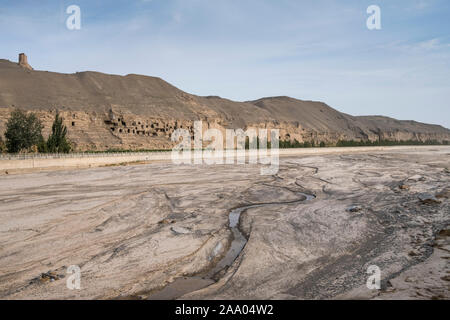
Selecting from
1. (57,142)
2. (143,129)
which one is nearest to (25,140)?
(57,142)

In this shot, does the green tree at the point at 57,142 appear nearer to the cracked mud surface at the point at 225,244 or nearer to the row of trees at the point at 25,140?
the row of trees at the point at 25,140

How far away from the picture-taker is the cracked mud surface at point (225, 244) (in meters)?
6.80

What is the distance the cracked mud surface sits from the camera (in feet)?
22.3

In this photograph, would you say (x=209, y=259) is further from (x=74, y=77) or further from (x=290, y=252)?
(x=74, y=77)

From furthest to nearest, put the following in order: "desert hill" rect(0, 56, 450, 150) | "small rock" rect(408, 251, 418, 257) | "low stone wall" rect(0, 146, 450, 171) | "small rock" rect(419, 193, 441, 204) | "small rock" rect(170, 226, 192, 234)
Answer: "desert hill" rect(0, 56, 450, 150)
"low stone wall" rect(0, 146, 450, 171)
"small rock" rect(419, 193, 441, 204)
"small rock" rect(170, 226, 192, 234)
"small rock" rect(408, 251, 418, 257)

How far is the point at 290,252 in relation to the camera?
916cm

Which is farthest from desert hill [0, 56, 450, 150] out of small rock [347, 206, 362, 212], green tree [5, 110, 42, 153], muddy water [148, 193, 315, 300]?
muddy water [148, 193, 315, 300]

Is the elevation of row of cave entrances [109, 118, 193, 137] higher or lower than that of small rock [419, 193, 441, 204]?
higher

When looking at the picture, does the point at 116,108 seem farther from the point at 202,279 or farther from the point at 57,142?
the point at 202,279

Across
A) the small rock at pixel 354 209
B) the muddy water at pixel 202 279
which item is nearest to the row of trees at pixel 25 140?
the muddy water at pixel 202 279

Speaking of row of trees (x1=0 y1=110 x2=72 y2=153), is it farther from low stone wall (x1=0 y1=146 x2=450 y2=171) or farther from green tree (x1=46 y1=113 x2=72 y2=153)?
low stone wall (x1=0 y1=146 x2=450 y2=171)

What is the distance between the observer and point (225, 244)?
10039 millimetres
